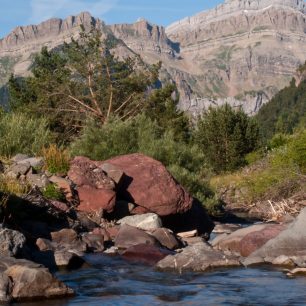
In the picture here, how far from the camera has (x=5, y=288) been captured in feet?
34.9

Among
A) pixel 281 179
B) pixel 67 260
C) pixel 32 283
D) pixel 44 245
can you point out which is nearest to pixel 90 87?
pixel 281 179

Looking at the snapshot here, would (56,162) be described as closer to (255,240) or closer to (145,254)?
(145,254)

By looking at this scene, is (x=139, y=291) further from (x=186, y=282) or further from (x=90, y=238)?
(x=90, y=238)

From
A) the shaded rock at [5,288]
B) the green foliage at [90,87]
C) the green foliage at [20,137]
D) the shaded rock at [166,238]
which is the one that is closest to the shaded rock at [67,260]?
the shaded rock at [5,288]

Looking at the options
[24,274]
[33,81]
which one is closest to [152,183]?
[24,274]

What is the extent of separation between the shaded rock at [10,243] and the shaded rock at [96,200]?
6.01m

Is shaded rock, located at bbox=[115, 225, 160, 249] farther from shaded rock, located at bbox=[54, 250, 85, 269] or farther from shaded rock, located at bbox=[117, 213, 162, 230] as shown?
shaded rock, located at bbox=[54, 250, 85, 269]

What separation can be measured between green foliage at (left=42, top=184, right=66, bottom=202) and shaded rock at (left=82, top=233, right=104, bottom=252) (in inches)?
91.5

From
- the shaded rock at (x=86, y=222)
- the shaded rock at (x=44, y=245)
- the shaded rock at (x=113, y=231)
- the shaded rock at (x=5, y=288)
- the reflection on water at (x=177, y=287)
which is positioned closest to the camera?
the shaded rock at (x=5, y=288)

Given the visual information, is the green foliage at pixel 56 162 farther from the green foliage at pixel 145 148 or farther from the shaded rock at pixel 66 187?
the green foliage at pixel 145 148

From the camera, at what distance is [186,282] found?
42.2ft

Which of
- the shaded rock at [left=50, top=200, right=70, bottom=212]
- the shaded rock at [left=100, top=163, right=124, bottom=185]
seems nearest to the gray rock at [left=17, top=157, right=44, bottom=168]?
the shaded rock at [left=100, top=163, right=124, bottom=185]

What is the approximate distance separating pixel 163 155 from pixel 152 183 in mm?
6459

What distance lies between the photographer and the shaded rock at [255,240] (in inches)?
656
